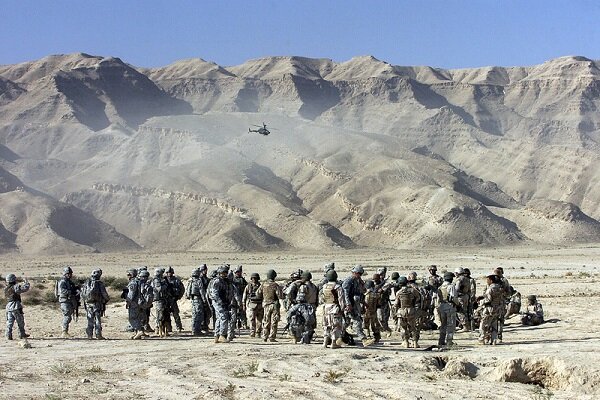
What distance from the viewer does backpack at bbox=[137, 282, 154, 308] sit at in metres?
19.2

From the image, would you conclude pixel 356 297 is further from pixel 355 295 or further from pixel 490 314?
pixel 490 314

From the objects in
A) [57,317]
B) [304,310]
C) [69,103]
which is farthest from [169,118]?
[304,310]

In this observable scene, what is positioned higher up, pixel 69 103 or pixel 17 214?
pixel 69 103

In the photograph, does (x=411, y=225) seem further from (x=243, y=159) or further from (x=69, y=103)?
(x=69, y=103)

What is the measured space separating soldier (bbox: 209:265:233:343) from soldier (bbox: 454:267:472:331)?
17.2 ft

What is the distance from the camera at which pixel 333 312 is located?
1644 centimetres

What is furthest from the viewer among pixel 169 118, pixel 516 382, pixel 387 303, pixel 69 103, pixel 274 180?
pixel 69 103

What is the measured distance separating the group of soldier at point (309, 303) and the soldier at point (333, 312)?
0.07 feet

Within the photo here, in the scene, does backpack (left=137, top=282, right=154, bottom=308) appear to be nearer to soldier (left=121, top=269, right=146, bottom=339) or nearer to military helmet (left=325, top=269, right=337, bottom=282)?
soldier (left=121, top=269, right=146, bottom=339)

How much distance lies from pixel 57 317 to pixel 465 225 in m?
71.5

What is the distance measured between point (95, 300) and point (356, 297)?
249 inches

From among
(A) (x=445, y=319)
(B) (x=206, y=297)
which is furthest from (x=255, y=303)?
(A) (x=445, y=319)

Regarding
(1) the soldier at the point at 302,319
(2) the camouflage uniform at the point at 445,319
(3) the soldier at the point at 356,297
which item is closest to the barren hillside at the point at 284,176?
(1) the soldier at the point at 302,319

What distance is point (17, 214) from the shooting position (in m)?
94.7
